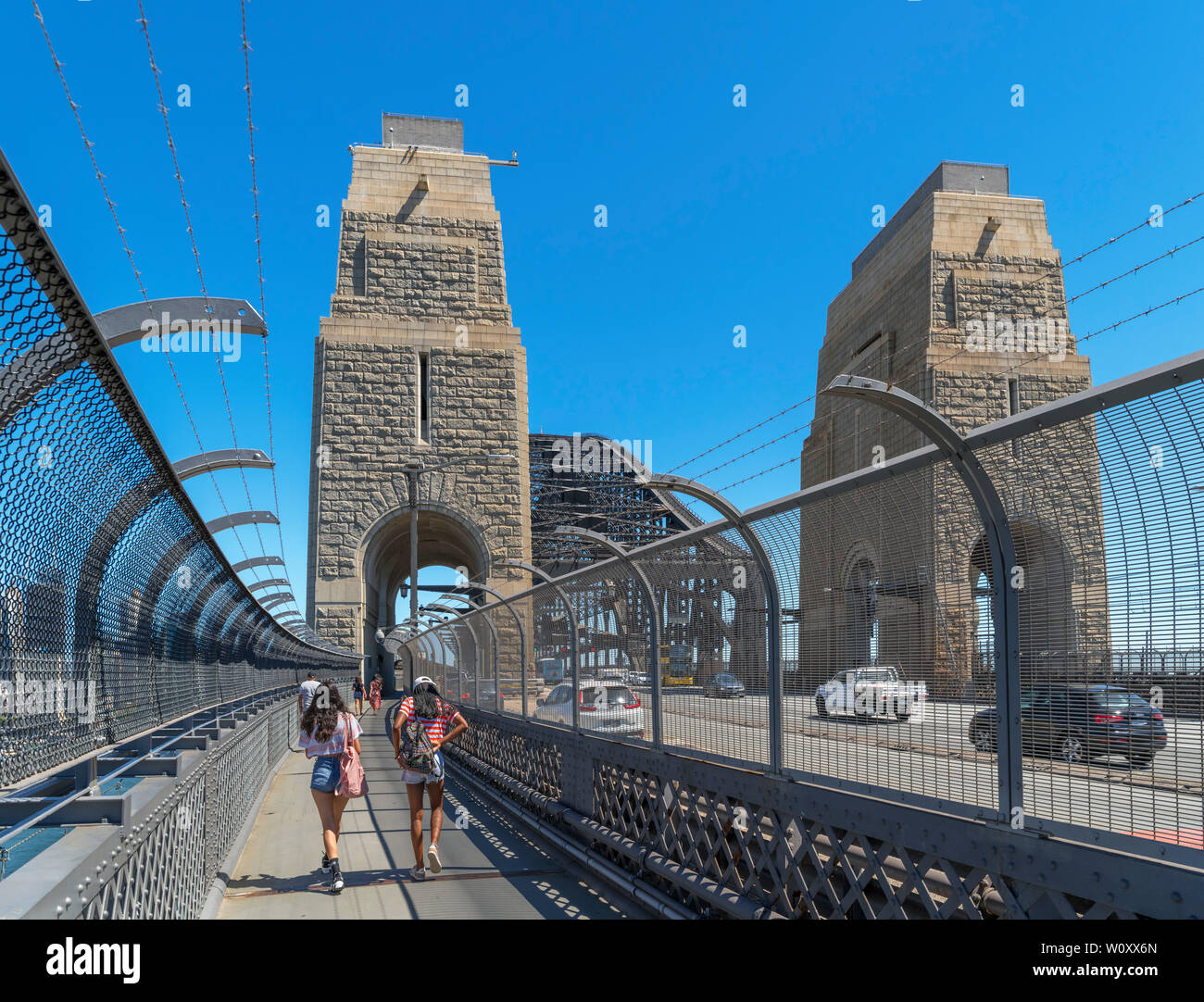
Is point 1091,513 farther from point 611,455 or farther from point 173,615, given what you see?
point 611,455

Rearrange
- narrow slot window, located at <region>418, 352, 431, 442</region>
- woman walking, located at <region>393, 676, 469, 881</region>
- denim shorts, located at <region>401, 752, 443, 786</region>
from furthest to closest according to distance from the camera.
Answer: narrow slot window, located at <region>418, 352, 431, 442</region> → denim shorts, located at <region>401, 752, 443, 786</region> → woman walking, located at <region>393, 676, 469, 881</region>

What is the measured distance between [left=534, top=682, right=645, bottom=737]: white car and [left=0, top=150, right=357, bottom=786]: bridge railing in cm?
366

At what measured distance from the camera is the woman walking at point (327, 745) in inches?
316

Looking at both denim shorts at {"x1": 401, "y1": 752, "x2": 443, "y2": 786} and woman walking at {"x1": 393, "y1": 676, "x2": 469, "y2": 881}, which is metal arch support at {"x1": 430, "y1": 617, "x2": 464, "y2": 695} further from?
denim shorts at {"x1": 401, "y1": 752, "x2": 443, "y2": 786}

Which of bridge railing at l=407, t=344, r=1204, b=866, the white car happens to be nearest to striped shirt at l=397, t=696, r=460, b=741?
the white car

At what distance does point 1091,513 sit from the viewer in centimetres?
389

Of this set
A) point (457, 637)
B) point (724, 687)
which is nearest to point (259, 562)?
point (457, 637)

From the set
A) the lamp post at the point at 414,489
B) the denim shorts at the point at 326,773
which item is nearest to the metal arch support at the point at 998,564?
the denim shorts at the point at 326,773

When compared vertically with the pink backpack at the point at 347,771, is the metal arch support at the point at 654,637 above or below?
above

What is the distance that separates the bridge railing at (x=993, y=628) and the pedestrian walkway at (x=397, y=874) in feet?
5.63

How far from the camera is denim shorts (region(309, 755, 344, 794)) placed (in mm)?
8047

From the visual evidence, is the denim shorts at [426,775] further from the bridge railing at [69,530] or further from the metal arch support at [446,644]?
the metal arch support at [446,644]
